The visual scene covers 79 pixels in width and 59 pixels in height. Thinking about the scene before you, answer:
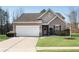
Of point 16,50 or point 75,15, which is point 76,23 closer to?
point 75,15

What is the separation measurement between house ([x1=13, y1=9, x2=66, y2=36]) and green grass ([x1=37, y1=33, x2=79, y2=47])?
0.72 meters

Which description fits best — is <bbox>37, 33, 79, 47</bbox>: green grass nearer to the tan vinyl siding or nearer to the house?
the house

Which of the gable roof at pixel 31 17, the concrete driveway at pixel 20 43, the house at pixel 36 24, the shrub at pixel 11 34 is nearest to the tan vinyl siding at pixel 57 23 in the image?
the house at pixel 36 24

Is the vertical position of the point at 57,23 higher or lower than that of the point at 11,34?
higher

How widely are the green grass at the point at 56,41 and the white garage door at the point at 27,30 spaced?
87 centimetres

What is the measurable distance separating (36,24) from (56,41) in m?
2.18

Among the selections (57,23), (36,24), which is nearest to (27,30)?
(36,24)

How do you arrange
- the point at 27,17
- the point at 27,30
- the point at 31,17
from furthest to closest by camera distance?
the point at 27,17 < the point at 31,17 < the point at 27,30

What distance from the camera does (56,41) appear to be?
18828 mm

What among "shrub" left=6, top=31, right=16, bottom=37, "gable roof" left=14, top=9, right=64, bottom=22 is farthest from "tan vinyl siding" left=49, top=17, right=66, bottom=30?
"shrub" left=6, top=31, right=16, bottom=37

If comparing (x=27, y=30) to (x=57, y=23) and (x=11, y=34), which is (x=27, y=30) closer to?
(x=11, y=34)

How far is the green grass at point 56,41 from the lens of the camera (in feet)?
60.8
